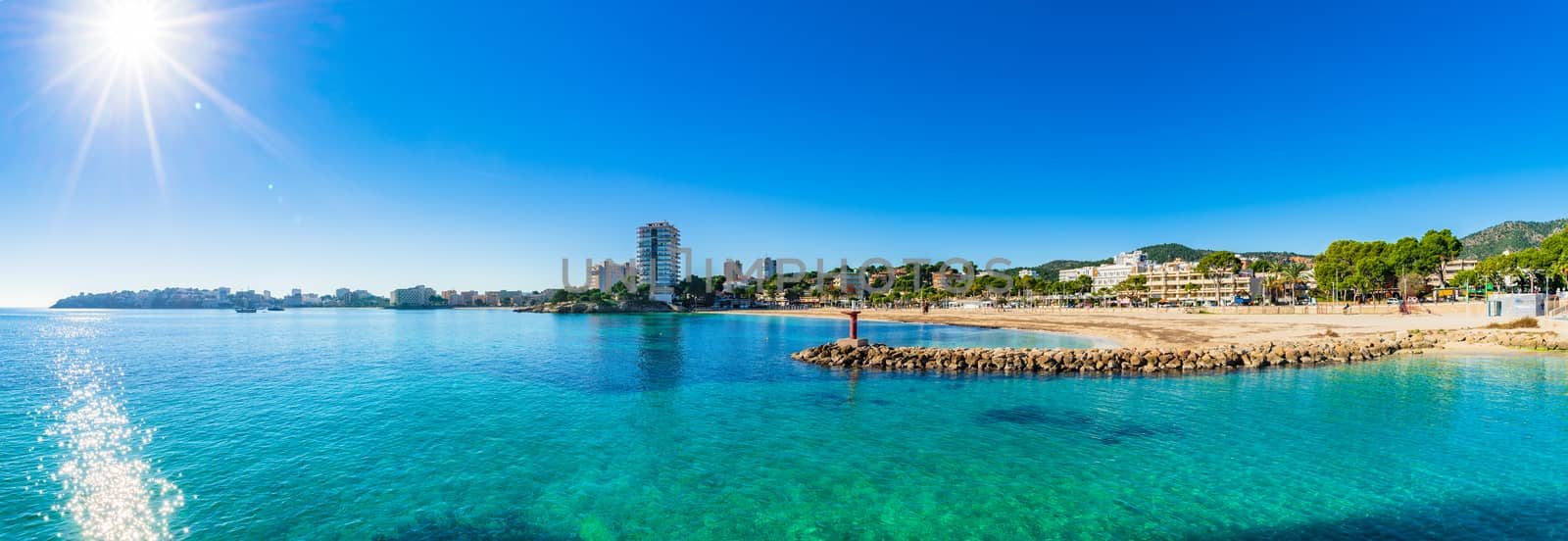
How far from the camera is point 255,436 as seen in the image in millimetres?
15320

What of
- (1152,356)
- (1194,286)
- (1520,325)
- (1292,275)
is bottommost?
(1152,356)

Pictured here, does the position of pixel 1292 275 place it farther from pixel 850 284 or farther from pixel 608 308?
pixel 608 308

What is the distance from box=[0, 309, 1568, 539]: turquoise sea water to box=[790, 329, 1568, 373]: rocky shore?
8.30 ft

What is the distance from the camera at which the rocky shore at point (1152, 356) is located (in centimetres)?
2622

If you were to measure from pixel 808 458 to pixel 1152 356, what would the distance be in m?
21.5

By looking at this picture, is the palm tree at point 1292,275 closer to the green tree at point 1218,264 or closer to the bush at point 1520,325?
the green tree at point 1218,264

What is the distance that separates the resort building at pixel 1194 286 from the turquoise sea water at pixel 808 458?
11115 centimetres

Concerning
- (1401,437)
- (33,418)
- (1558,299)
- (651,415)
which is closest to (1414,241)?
(1558,299)

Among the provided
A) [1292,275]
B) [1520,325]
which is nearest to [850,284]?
[1292,275]

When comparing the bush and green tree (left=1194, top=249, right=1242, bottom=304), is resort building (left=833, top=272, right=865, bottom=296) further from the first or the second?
the bush

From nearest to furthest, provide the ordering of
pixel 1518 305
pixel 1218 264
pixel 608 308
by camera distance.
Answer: pixel 1518 305, pixel 1218 264, pixel 608 308

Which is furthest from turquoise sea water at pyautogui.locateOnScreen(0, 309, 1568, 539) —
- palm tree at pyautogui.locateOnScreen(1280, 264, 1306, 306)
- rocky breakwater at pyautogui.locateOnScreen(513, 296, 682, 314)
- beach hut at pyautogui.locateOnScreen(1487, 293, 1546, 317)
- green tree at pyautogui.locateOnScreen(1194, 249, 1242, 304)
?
rocky breakwater at pyautogui.locateOnScreen(513, 296, 682, 314)

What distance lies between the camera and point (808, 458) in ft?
42.4

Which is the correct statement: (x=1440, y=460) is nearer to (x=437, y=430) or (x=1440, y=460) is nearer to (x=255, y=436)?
(x=437, y=430)
